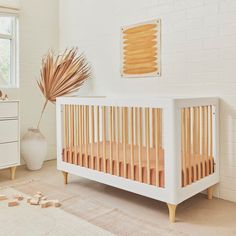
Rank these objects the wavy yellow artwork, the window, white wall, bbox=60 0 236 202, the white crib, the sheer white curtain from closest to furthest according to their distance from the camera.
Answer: the white crib, white wall, bbox=60 0 236 202, the wavy yellow artwork, the sheer white curtain, the window

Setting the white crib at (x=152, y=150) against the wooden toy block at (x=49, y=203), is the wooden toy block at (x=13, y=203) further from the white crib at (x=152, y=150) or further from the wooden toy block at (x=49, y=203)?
the white crib at (x=152, y=150)

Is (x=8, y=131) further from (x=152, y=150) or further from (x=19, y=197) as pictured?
(x=152, y=150)

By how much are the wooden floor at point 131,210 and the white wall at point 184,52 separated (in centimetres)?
38

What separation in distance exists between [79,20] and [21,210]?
8.49 ft

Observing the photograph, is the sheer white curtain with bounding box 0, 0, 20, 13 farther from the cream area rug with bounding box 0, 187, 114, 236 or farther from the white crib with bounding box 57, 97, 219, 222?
the cream area rug with bounding box 0, 187, 114, 236

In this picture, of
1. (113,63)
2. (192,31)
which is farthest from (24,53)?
(192,31)

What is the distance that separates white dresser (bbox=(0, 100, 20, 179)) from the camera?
320 cm

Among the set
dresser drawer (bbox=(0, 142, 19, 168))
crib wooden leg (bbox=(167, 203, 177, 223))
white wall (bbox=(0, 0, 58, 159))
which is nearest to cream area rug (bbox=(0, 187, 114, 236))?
crib wooden leg (bbox=(167, 203, 177, 223))

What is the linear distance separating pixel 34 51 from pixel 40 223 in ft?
8.44

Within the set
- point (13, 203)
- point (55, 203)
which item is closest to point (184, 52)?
point (55, 203)

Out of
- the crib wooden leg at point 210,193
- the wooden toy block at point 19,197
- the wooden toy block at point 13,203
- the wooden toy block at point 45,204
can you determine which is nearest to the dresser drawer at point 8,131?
the wooden toy block at point 19,197

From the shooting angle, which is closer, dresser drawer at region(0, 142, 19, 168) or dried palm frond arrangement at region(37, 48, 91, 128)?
dresser drawer at region(0, 142, 19, 168)

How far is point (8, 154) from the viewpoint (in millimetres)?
3248

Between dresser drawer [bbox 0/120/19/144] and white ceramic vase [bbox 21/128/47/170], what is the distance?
404 mm
